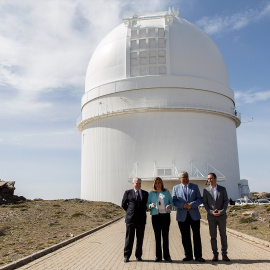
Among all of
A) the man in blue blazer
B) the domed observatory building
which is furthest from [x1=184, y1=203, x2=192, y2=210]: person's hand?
the domed observatory building

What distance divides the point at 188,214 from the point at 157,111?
21.1 meters

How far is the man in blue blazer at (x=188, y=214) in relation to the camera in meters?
7.05

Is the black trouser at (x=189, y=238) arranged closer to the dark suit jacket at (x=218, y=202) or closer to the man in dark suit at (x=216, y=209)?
the man in dark suit at (x=216, y=209)

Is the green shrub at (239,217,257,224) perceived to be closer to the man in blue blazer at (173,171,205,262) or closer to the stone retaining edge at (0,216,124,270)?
the stone retaining edge at (0,216,124,270)

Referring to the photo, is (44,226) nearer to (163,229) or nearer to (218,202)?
(163,229)

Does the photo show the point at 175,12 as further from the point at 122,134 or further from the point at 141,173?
the point at 141,173

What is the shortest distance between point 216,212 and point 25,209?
528 inches

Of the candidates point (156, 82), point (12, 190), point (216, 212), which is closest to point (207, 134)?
point (156, 82)

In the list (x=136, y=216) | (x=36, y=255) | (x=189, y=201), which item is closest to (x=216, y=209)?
(x=189, y=201)

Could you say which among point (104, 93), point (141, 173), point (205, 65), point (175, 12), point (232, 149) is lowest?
point (141, 173)

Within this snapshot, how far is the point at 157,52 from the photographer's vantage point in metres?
28.8

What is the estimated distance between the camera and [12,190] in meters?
22.1

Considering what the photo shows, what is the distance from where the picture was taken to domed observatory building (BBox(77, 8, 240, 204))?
89.5 feet

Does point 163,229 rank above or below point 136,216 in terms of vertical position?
below
